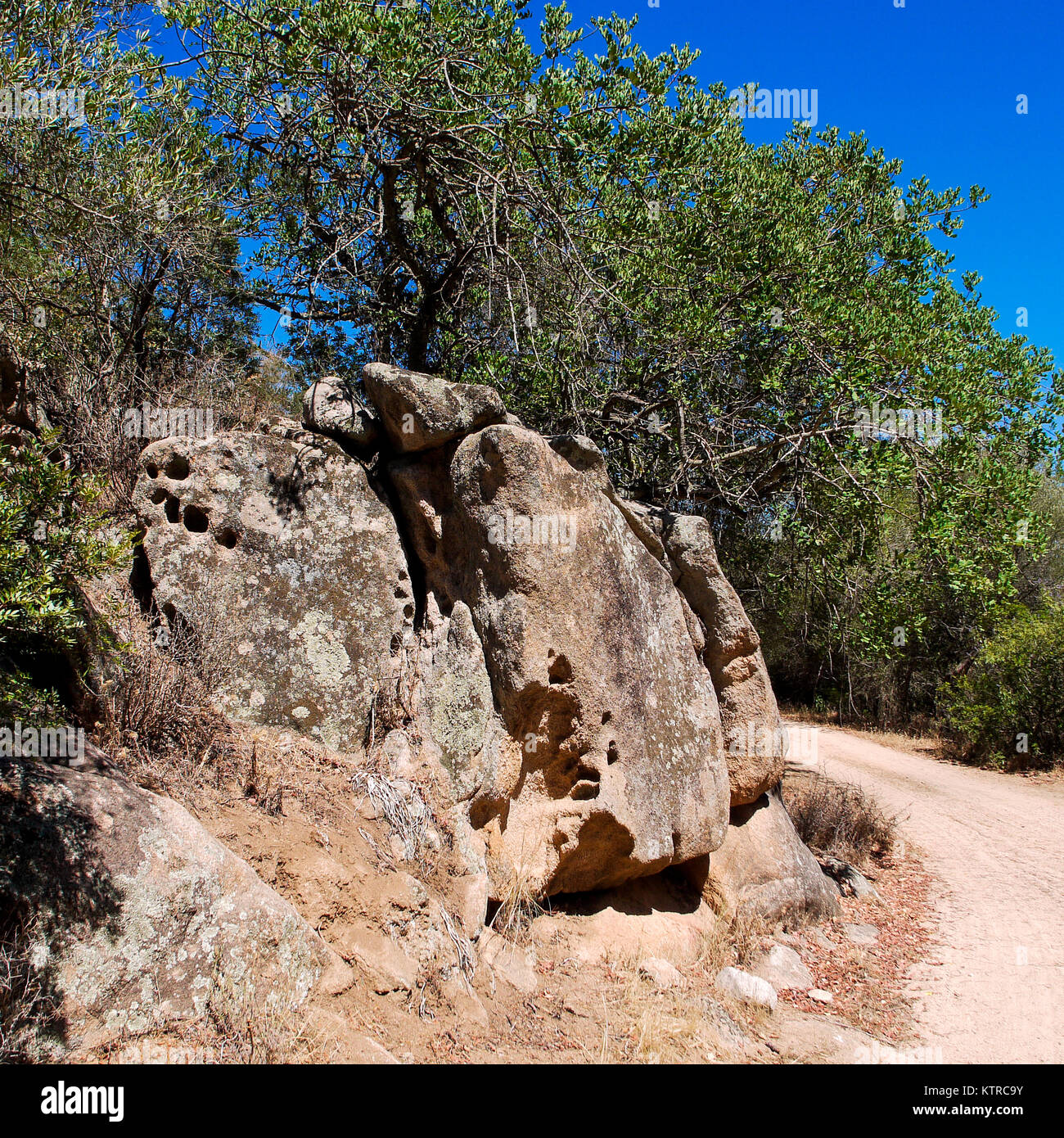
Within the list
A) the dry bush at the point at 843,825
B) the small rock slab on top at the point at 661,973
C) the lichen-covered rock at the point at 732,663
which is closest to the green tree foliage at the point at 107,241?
the lichen-covered rock at the point at 732,663

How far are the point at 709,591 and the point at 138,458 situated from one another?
5.16m

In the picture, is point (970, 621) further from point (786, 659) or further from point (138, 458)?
point (138, 458)

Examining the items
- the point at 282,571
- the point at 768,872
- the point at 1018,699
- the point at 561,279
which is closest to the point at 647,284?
the point at 561,279

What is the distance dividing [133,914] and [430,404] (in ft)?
13.0

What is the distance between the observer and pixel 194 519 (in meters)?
5.78

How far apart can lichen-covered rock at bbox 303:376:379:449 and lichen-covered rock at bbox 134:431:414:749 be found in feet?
0.68

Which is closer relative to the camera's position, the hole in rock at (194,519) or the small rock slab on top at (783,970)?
the hole in rock at (194,519)

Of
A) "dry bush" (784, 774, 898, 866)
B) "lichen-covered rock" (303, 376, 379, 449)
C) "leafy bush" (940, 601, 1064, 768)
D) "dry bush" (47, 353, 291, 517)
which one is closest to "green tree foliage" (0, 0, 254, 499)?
"dry bush" (47, 353, 291, 517)

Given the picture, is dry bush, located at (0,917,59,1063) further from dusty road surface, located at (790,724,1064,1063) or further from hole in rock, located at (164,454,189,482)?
dusty road surface, located at (790,724,1064,1063)

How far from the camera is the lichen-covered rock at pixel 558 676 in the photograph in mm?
5633

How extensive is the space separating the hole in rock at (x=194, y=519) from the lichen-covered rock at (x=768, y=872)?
5.15 metres

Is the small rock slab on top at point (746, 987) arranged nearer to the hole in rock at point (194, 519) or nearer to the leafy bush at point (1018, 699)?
the hole in rock at point (194, 519)

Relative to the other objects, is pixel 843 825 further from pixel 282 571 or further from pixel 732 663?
pixel 282 571

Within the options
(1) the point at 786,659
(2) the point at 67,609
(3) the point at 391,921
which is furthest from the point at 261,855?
(1) the point at 786,659
